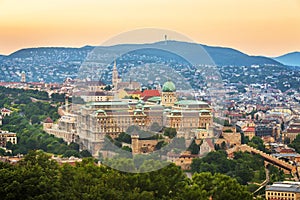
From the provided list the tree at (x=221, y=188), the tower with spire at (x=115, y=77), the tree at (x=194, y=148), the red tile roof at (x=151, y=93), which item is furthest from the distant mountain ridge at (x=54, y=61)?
the tree at (x=221, y=188)

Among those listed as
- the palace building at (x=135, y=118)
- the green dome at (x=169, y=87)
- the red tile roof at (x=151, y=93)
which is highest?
the green dome at (x=169, y=87)

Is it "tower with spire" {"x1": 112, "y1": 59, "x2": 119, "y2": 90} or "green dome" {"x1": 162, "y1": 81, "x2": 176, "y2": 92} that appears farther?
"tower with spire" {"x1": 112, "y1": 59, "x2": 119, "y2": 90}

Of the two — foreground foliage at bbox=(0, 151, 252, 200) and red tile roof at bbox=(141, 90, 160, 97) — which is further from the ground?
red tile roof at bbox=(141, 90, 160, 97)

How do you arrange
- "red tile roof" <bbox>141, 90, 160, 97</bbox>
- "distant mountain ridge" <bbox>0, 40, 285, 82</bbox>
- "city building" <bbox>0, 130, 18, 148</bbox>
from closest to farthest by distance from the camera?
"city building" <bbox>0, 130, 18, 148</bbox> → "red tile roof" <bbox>141, 90, 160, 97</bbox> → "distant mountain ridge" <bbox>0, 40, 285, 82</bbox>

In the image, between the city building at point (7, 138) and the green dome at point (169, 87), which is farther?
A: the green dome at point (169, 87)

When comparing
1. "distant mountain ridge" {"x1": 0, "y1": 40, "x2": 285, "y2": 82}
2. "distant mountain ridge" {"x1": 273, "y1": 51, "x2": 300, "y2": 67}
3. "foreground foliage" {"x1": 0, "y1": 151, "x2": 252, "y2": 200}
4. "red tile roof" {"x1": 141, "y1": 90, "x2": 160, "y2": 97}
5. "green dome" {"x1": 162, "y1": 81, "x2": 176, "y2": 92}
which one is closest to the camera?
"foreground foliage" {"x1": 0, "y1": 151, "x2": 252, "y2": 200}

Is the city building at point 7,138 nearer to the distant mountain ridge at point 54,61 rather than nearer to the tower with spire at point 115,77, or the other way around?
the tower with spire at point 115,77

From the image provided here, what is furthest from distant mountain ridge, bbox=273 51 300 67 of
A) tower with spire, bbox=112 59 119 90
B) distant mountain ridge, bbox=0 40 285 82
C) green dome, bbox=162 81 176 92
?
green dome, bbox=162 81 176 92

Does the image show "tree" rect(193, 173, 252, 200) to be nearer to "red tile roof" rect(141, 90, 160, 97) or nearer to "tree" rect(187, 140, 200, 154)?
"tree" rect(187, 140, 200, 154)

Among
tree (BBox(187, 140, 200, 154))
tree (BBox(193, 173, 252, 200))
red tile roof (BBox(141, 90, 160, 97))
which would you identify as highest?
red tile roof (BBox(141, 90, 160, 97))

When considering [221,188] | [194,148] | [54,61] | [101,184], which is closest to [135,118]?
[194,148]

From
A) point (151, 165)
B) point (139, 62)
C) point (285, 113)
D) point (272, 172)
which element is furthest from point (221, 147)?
point (285, 113)
